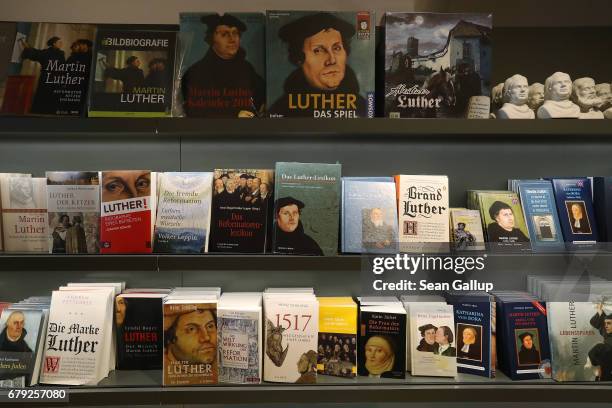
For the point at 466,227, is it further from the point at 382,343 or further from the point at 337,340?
the point at 337,340

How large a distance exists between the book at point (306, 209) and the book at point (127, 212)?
0.51 m

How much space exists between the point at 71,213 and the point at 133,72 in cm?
62

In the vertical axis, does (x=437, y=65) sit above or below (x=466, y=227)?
above

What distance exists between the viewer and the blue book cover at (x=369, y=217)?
198 cm

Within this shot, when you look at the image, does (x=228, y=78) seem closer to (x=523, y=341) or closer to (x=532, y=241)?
(x=532, y=241)

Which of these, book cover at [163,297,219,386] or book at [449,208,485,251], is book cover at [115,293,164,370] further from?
book at [449,208,485,251]

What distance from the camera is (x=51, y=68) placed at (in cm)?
199

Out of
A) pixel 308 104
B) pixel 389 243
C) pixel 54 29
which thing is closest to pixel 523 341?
pixel 389 243

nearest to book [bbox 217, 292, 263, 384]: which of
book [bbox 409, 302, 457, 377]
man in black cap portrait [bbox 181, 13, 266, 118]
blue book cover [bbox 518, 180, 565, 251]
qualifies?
book [bbox 409, 302, 457, 377]

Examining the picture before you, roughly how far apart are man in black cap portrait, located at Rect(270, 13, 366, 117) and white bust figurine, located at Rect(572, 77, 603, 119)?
2.90ft

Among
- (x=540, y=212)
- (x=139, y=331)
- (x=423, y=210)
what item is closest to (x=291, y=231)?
(x=423, y=210)

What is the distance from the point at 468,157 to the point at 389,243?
2.20 feet

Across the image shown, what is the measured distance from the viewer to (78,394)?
1.88 meters

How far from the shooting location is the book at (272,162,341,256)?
1.97 meters
